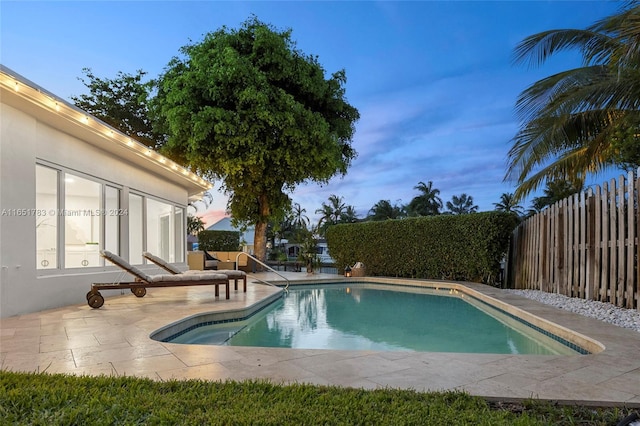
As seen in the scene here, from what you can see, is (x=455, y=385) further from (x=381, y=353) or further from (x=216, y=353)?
(x=216, y=353)

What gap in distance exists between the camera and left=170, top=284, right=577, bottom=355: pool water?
555cm

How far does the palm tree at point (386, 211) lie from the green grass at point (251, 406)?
5254cm

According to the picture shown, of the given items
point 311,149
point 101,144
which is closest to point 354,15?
point 311,149

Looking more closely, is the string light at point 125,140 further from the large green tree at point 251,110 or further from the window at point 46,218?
the large green tree at point 251,110

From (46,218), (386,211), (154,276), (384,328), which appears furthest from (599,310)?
(386,211)

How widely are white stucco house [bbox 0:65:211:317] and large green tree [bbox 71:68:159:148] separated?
1219 cm

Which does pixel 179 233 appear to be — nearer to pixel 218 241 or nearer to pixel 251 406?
pixel 218 241

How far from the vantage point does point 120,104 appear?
22125mm

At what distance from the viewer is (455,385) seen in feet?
10.2

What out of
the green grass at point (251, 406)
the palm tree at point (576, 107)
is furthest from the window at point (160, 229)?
the palm tree at point (576, 107)

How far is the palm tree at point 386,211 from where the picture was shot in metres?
55.1

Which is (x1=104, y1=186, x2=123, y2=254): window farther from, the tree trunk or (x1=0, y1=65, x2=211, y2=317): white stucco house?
the tree trunk

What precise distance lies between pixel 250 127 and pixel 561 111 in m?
9.85

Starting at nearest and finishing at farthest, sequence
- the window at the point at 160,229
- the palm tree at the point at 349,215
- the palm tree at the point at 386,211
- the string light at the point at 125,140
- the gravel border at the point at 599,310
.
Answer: the gravel border at the point at 599,310 < the string light at the point at 125,140 < the window at the point at 160,229 < the palm tree at the point at 386,211 < the palm tree at the point at 349,215
